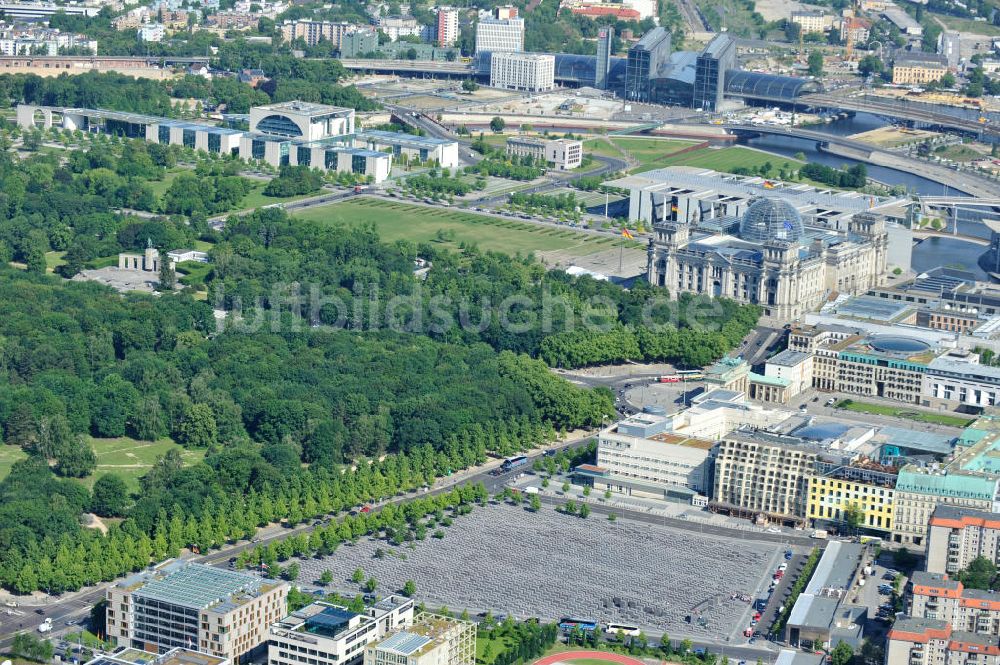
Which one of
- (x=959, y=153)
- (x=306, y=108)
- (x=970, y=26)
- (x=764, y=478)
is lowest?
(x=764, y=478)

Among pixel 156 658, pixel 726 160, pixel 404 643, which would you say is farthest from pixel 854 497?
pixel 726 160

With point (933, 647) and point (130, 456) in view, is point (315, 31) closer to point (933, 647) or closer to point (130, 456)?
point (130, 456)

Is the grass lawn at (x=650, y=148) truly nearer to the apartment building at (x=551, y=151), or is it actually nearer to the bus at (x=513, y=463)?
the apartment building at (x=551, y=151)

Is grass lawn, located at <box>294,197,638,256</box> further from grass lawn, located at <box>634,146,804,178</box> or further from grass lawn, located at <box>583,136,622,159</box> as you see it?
grass lawn, located at <box>583,136,622,159</box>

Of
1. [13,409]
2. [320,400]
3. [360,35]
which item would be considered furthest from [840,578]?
[360,35]

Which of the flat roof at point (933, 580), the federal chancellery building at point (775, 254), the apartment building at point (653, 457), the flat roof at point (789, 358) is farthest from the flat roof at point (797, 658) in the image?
the federal chancellery building at point (775, 254)

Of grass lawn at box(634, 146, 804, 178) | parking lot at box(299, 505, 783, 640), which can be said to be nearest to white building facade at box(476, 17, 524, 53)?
grass lawn at box(634, 146, 804, 178)

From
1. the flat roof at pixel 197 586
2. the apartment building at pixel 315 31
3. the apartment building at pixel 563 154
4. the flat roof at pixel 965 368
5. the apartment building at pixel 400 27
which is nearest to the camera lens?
the flat roof at pixel 197 586
